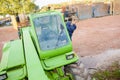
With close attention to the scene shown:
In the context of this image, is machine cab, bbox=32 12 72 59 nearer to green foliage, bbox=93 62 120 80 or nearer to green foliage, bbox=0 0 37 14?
green foliage, bbox=93 62 120 80

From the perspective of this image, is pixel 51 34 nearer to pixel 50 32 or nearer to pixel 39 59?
pixel 50 32

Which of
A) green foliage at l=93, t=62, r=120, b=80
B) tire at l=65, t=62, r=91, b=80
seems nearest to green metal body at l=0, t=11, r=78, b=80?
tire at l=65, t=62, r=91, b=80

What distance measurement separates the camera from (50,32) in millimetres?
5988

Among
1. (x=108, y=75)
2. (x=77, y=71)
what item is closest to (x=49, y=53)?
(x=77, y=71)

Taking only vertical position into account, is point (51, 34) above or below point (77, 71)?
above

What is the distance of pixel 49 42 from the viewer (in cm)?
587

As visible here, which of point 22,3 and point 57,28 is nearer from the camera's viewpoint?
point 57,28

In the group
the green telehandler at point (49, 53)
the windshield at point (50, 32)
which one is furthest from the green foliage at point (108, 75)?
the windshield at point (50, 32)

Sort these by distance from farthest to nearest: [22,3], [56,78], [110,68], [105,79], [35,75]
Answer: [22,3]
[110,68]
[105,79]
[56,78]
[35,75]

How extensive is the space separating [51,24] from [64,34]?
0.42 m

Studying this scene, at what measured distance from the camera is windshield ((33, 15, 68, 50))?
19.1 feet

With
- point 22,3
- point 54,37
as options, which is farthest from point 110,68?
point 22,3

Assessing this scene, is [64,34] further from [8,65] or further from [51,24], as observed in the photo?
[8,65]

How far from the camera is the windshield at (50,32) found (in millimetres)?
5832
